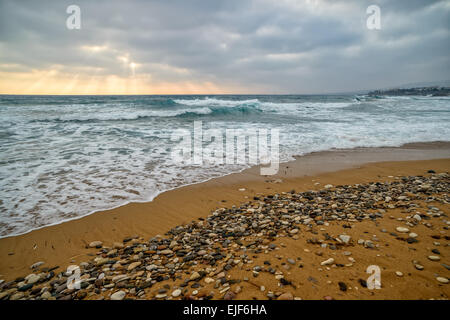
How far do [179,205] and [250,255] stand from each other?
7.71 feet

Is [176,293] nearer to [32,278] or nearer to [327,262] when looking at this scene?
[327,262]

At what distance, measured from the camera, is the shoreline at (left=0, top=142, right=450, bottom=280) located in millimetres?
3346

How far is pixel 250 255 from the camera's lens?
2.93 meters

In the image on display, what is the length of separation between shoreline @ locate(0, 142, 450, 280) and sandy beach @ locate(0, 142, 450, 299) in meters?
0.02

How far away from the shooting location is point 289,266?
266 cm

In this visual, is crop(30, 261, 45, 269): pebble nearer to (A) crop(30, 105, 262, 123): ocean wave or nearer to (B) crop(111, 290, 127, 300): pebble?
(B) crop(111, 290, 127, 300): pebble

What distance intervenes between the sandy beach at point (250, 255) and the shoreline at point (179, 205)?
21 millimetres

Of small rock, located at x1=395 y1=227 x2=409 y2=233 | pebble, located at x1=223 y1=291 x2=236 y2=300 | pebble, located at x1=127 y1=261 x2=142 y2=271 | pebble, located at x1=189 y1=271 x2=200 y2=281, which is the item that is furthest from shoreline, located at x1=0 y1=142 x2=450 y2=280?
small rock, located at x1=395 y1=227 x2=409 y2=233

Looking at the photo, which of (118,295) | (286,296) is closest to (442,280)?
(286,296)

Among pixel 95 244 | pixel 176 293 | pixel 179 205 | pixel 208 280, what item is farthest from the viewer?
pixel 179 205

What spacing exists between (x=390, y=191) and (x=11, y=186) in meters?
9.30

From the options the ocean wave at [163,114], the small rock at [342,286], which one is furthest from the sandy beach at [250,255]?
the ocean wave at [163,114]

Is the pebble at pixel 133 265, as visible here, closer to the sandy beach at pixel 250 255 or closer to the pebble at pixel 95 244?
the sandy beach at pixel 250 255
